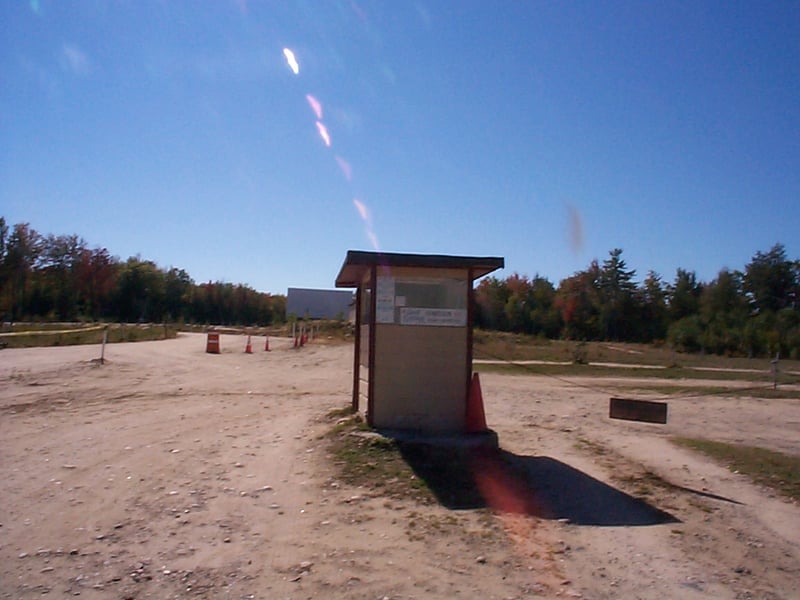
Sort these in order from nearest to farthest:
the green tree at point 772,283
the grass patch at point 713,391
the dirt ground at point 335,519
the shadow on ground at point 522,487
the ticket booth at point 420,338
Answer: the dirt ground at point 335,519
the shadow on ground at point 522,487
the ticket booth at point 420,338
the grass patch at point 713,391
the green tree at point 772,283

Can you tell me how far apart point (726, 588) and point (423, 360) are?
5.99 m

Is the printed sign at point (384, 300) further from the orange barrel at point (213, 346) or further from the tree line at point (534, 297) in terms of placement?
the tree line at point (534, 297)

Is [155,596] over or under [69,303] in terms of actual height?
under

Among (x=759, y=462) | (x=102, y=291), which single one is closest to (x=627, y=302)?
(x=102, y=291)

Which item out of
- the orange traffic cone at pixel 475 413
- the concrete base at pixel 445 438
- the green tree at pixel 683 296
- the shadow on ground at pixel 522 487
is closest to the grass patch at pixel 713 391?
the orange traffic cone at pixel 475 413

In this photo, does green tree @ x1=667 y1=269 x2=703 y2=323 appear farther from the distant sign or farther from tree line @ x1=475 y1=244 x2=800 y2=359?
the distant sign

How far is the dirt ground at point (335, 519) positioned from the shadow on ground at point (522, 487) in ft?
0.14

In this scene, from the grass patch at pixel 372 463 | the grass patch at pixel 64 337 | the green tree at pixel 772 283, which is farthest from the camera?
the green tree at pixel 772 283

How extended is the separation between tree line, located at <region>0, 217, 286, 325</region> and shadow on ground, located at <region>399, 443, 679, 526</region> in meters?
59.8

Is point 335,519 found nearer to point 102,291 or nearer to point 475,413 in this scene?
point 475,413

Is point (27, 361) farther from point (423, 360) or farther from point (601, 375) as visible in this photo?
point (601, 375)

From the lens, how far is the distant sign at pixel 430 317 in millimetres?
11305

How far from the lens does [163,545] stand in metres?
6.68

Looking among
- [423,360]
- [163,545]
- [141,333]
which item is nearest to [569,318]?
[141,333]
